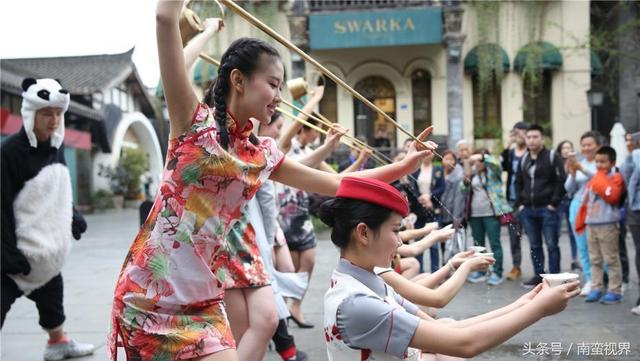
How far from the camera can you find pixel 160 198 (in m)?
2.02

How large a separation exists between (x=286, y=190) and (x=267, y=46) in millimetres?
3010

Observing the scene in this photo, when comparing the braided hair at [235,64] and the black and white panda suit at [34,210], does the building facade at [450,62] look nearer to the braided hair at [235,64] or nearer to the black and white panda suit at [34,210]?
the black and white panda suit at [34,210]

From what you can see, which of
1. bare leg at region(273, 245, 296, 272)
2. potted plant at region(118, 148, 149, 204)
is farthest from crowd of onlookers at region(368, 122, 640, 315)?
potted plant at region(118, 148, 149, 204)

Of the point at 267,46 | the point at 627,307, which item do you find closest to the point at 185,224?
the point at 267,46

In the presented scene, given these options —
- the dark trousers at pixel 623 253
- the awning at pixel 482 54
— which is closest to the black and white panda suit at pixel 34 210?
the dark trousers at pixel 623 253

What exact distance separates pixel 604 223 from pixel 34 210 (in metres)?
5.11

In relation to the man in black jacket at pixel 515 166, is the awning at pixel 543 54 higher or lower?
higher

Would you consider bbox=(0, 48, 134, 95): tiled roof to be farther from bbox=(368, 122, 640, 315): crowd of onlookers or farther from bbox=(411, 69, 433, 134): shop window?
bbox=(368, 122, 640, 315): crowd of onlookers

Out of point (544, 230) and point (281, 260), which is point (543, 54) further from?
point (281, 260)

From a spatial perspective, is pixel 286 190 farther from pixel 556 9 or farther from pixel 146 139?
pixel 146 139

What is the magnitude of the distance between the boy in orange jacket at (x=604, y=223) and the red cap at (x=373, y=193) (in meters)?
4.69

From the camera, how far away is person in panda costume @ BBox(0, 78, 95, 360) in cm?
403

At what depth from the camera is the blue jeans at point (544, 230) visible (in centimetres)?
685

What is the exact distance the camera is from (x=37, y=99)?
13.4ft
